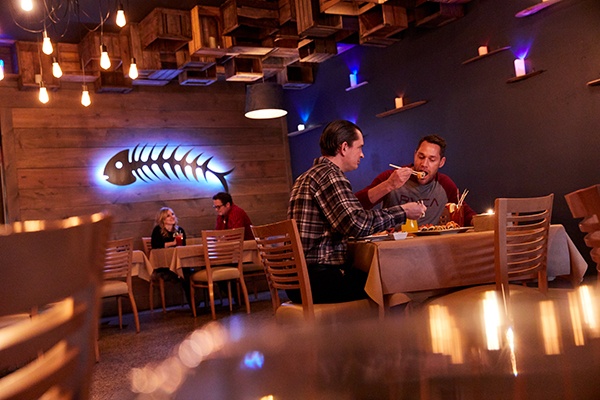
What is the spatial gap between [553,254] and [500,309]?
110 inches

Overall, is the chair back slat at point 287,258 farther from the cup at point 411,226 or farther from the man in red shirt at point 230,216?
the man in red shirt at point 230,216

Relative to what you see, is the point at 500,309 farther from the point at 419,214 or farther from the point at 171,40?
the point at 171,40

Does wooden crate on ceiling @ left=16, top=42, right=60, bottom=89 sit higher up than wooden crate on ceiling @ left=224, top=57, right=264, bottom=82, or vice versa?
wooden crate on ceiling @ left=16, top=42, right=60, bottom=89

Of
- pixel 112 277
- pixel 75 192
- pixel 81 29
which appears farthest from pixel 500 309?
pixel 75 192

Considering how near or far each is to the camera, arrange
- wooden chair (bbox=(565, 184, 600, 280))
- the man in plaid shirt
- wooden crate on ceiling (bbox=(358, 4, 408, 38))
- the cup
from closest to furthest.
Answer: wooden chair (bbox=(565, 184, 600, 280))
the man in plaid shirt
the cup
wooden crate on ceiling (bbox=(358, 4, 408, 38))

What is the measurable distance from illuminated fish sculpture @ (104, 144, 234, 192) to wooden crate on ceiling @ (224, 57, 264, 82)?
163 cm

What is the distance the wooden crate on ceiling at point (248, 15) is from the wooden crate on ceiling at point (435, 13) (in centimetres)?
148

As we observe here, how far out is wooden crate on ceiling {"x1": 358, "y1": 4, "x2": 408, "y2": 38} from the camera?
645 cm

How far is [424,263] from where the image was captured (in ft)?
9.35

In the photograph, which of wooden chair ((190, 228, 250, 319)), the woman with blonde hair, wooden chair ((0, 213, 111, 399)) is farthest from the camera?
the woman with blonde hair

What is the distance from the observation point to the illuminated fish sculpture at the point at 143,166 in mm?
8852

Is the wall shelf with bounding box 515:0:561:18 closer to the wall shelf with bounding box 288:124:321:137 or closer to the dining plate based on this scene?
the dining plate

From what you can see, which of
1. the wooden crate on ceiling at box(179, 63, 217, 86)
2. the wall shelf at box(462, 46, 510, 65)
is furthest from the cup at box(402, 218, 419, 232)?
the wooden crate on ceiling at box(179, 63, 217, 86)

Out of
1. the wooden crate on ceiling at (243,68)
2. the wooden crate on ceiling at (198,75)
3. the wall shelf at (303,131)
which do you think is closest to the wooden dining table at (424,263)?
the wooden crate on ceiling at (243,68)
